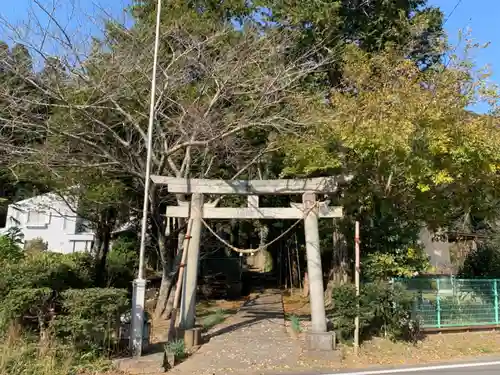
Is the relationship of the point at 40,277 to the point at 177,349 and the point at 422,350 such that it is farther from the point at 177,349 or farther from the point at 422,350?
the point at 422,350

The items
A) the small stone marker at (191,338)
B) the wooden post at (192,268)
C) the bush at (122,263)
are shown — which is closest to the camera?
the small stone marker at (191,338)

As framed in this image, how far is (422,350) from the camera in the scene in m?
10.4

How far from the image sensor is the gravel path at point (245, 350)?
8438mm

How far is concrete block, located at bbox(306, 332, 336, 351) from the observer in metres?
9.63

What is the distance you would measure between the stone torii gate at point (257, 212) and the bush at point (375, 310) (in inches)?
17.5

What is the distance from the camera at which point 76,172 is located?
535 inches

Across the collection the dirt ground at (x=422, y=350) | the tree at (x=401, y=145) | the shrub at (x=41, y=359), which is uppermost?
the tree at (x=401, y=145)

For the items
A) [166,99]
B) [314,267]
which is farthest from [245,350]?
[166,99]

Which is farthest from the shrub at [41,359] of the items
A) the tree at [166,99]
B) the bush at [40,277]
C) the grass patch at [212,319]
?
the tree at [166,99]

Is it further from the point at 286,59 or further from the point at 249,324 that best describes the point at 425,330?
the point at 286,59

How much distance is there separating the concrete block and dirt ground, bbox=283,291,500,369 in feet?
0.89

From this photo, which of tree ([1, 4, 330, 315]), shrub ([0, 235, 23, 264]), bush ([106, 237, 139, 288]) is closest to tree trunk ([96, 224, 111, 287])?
bush ([106, 237, 139, 288])

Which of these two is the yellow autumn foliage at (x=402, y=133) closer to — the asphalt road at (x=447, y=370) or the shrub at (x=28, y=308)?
the asphalt road at (x=447, y=370)

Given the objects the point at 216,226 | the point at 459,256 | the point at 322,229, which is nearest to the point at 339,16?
the point at 322,229
